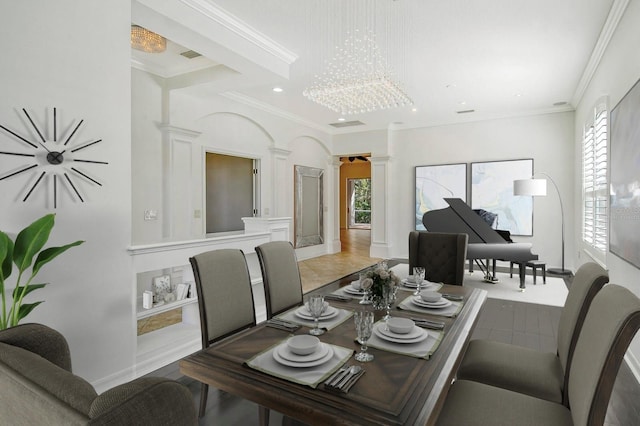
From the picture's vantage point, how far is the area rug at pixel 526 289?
4867 millimetres

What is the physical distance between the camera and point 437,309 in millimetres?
2059

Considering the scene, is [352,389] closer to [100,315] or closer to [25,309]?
[25,309]

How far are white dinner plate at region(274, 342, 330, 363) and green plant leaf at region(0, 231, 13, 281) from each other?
1.44 m

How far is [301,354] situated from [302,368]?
0.23ft

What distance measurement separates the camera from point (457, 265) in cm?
329

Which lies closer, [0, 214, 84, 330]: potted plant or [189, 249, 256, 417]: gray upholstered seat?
[0, 214, 84, 330]: potted plant

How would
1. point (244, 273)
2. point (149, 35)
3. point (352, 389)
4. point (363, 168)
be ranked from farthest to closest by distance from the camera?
point (363, 168), point (149, 35), point (244, 273), point (352, 389)

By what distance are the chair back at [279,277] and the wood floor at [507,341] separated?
24.4 inches

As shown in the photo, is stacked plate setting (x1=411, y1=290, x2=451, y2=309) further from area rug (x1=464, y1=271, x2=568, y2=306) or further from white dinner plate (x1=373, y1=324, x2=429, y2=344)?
area rug (x1=464, y1=271, x2=568, y2=306)

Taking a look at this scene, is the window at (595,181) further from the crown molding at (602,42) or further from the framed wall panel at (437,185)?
the framed wall panel at (437,185)

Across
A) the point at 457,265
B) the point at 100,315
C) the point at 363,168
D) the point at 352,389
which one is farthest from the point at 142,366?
the point at 363,168

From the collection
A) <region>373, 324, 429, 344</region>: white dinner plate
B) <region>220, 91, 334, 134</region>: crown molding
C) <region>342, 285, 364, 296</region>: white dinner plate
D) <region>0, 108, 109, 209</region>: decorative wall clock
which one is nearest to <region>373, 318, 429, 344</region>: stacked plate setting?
<region>373, 324, 429, 344</region>: white dinner plate

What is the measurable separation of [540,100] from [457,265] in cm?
473

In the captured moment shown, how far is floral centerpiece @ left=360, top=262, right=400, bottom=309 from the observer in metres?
1.90
